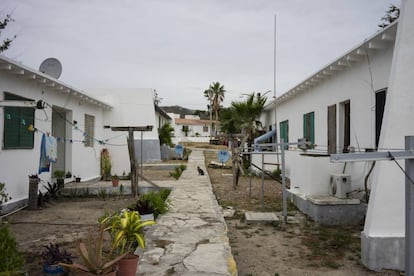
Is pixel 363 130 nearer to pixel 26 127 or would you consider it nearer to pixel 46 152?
pixel 46 152

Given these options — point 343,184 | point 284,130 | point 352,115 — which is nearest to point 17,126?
point 343,184

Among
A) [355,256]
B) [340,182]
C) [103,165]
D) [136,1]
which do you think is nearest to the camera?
[355,256]

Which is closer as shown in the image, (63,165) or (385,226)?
(385,226)

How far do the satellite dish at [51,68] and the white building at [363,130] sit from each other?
718 cm

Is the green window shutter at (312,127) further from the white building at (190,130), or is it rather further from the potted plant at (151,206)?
the white building at (190,130)

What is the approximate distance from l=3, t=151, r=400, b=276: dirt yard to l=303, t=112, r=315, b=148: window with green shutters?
2593 millimetres

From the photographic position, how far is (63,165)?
11.6m

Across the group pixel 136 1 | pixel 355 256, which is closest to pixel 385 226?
pixel 355 256

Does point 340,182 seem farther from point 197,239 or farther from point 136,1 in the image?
point 136,1

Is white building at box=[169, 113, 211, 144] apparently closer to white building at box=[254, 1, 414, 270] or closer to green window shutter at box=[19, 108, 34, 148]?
white building at box=[254, 1, 414, 270]

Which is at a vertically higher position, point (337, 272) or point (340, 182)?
point (340, 182)

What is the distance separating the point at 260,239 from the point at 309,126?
5.75m

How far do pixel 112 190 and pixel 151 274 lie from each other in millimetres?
7429

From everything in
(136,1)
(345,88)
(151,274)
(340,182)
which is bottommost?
(151,274)
